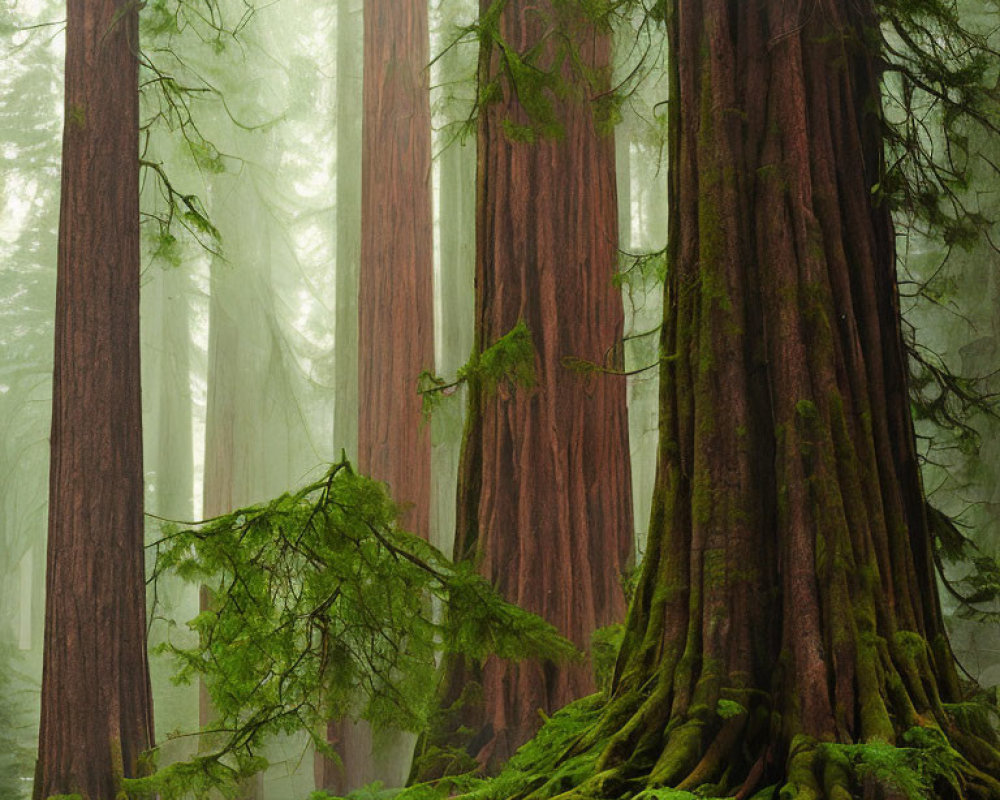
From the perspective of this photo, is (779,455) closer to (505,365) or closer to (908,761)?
(908,761)

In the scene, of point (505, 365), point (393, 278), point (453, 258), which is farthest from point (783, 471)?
point (453, 258)

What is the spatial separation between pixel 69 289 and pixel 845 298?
530 centimetres

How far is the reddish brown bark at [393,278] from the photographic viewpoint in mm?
11383

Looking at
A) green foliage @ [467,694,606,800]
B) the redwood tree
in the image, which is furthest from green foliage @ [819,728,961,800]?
green foliage @ [467,694,606,800]

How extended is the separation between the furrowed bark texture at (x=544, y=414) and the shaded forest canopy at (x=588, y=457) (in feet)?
0.07

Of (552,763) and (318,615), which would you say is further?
(318,615)

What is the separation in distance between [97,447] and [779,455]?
4936mm

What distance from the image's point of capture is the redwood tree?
3.76m

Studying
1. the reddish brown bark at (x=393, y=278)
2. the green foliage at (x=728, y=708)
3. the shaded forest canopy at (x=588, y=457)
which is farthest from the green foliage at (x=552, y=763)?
the reddish brown bark at (x=393, y=278)

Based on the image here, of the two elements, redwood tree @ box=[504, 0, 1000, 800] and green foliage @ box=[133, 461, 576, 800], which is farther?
green foliage @ box=[133, 461, 576, 800]

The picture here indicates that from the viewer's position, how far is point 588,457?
24.0 ft

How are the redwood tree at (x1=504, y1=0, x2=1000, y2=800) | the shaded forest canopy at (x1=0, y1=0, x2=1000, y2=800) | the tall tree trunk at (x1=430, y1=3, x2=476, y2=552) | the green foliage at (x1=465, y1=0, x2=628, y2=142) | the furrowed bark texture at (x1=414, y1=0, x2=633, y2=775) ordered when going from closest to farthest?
the redwood tree at (x1=504, y1=0, x2=1000, y2=800) < the shaded forest canopy at (x1=0, y1=0, x2=1000, y2=800) < the furrowed bark texture at (x1=414, y1=0, x2=633, y2=775) < the green foliage at (x1=465, y1=0, x2=628, y2=142) < the tall tree trunk at (x1=430, y1=3, x2=476, y2=552)

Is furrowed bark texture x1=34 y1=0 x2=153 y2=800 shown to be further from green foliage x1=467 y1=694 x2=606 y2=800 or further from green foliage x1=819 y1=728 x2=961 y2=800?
green foliage x1=819 y1=728 x2=961 y2=800

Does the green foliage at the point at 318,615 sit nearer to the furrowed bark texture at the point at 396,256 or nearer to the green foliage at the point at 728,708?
the green foliage at the point at 728,708
